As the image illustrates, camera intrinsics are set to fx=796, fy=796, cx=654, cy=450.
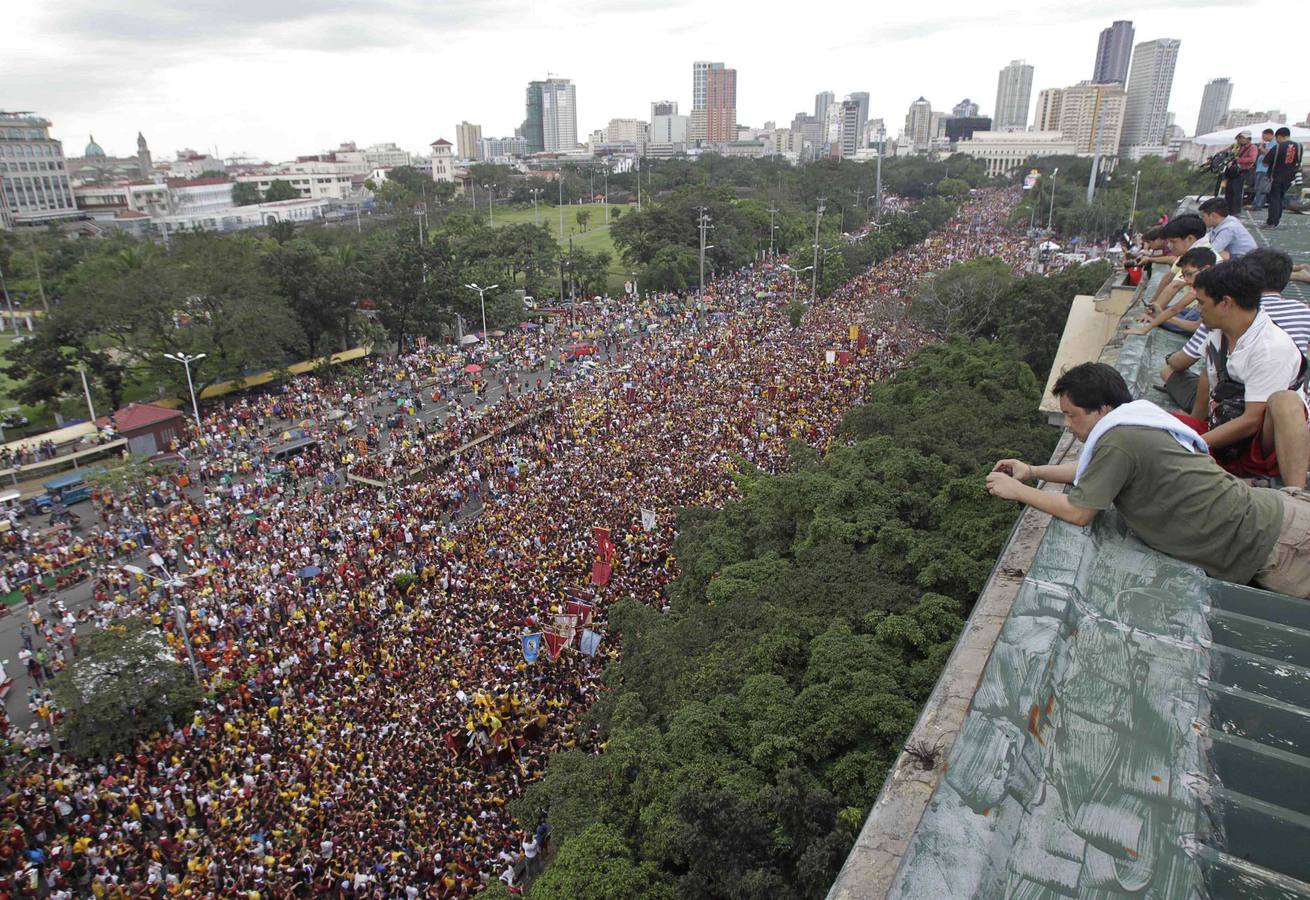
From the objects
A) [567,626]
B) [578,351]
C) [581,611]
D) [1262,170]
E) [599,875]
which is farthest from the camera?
[578,351]

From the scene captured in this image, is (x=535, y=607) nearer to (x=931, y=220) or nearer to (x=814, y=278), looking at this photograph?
(x=814, y=278)

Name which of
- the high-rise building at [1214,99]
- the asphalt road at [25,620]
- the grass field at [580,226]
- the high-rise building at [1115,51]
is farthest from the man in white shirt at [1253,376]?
the high-rise building at [1214,99]

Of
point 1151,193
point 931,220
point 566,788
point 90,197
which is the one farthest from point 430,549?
point 90,197

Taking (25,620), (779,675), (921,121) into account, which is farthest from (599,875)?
(921,121)

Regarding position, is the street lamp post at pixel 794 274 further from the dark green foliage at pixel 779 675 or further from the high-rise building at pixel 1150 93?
the high-rise building at pixel 1150 93

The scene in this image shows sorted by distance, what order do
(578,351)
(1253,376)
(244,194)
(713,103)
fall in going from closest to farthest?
(1253,376)
(578,351)
(244,194)
(713,103)

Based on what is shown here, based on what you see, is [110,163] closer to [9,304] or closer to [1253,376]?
[9,304]

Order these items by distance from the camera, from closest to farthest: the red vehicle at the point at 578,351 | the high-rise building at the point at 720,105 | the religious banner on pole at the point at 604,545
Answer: the religious banner on pole at the point at 604,545 < the red vehicle at the point at 578,351 < the high-rise building at the point at 720,105
